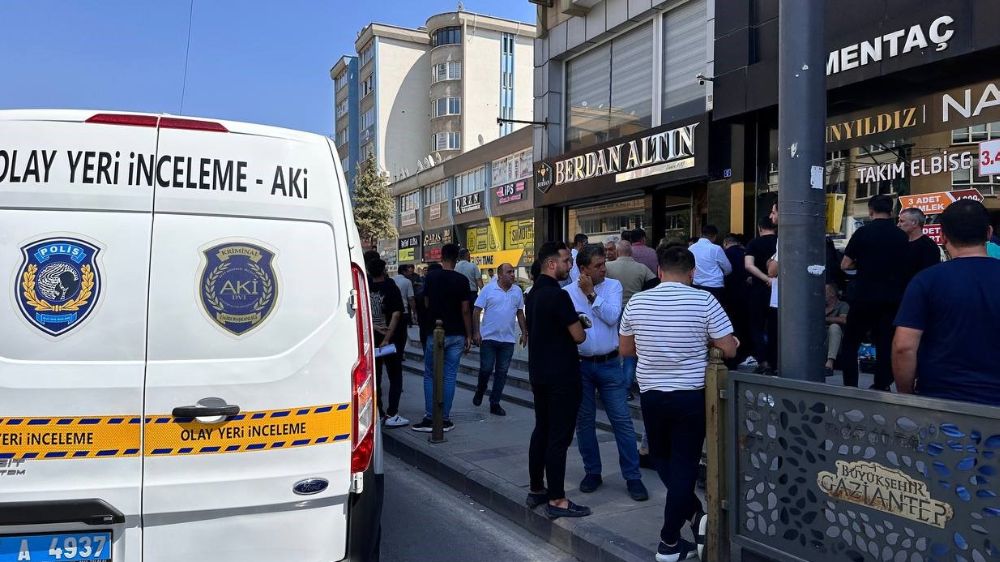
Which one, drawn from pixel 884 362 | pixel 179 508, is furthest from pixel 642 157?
pixel 179 508

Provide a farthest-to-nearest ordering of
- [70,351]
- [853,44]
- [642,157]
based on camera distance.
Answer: [642,157], [853,44], [70,351]

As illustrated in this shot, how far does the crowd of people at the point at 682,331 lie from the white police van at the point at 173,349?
176cm

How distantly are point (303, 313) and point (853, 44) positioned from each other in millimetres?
9111

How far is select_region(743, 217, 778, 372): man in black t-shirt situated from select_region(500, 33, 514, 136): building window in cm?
4207

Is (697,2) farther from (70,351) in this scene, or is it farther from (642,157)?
(70,351)

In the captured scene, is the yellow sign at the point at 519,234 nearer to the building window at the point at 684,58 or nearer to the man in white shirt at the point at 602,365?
the building window at the point at 684,58

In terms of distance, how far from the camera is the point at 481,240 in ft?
101

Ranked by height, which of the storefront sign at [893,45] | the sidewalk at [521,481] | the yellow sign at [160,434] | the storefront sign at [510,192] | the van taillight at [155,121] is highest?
the storefront sign at [510,192]

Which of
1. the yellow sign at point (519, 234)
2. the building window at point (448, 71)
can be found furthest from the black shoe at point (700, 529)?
the building window at point (448, 71)

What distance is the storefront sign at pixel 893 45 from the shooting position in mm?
8273

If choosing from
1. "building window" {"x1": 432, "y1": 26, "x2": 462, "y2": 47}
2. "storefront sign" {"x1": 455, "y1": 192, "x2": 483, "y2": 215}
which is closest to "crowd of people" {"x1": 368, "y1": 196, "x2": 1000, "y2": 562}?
"storefront sign" {"x1": 455, "y1": 192, "x2": 483, "y2": 215}

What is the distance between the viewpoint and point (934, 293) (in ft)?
9.75

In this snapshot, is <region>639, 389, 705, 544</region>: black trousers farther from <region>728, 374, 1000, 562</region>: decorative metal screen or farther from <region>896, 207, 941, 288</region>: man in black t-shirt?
<region>896, 207, 941, 288</region>: man in black t-shirt

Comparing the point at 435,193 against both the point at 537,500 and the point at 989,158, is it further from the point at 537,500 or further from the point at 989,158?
the point at 537,500
